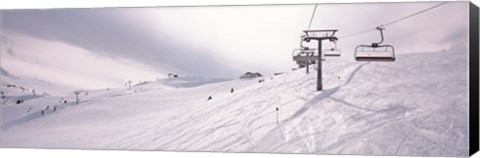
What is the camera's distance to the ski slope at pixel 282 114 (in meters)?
12.3

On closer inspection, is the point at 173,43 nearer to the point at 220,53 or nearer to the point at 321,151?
the point at 220,53

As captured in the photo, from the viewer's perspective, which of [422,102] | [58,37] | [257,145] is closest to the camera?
[422,102]

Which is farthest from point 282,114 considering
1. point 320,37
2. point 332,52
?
point 320,37

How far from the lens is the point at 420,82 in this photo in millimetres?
12469

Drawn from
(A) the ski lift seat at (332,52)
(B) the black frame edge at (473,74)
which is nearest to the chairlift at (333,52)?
(A) the ski lift seat at (332,52)

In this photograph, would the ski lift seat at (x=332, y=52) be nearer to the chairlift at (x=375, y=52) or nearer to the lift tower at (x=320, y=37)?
the lift tower at (x=320, y=37)

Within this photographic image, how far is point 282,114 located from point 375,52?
1.83 meters

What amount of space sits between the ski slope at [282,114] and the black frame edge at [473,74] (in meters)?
0.12

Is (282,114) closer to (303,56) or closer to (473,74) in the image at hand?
(303,56)

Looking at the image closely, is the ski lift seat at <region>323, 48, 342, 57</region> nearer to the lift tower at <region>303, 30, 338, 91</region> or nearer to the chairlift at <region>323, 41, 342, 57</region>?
the chairlift at <region>323, 41, 342, 57</region>

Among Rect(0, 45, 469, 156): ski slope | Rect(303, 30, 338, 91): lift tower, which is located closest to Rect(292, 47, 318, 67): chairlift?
Rect(303, 30, 338, 91): lift tower

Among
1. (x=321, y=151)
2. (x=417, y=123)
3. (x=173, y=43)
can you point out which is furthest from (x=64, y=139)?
(x=417, y=123)

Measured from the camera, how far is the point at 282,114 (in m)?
13.5

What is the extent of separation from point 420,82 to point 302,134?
1972mm
